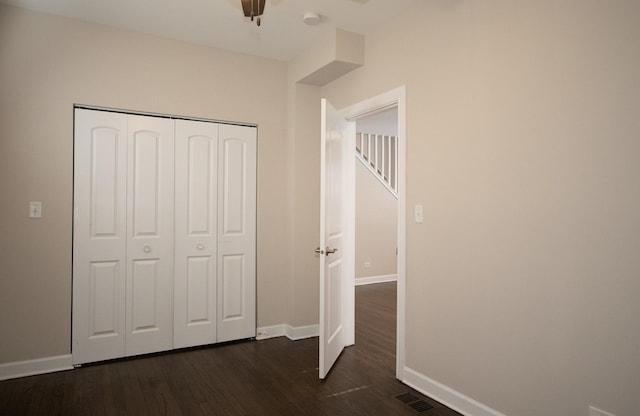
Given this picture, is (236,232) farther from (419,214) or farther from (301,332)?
(419,214)

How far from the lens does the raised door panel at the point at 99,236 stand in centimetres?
315

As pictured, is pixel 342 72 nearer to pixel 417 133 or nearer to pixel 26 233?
pixel 417 133

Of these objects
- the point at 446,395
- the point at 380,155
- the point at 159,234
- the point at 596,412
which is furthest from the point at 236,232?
the point at 380,155

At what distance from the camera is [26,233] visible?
9.76ft

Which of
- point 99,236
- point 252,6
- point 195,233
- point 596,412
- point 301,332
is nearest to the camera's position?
point 596,412

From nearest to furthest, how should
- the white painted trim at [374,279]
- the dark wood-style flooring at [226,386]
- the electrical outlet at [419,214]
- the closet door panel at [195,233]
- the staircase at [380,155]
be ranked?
the dark wood-style flooring at [226,386], the electrical outlet at [419,214], the closet door panel at [195,233], the white painted trim at [374,279], the staircase at [380,155]

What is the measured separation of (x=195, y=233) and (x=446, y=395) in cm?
241

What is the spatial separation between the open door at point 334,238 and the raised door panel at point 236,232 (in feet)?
2.94

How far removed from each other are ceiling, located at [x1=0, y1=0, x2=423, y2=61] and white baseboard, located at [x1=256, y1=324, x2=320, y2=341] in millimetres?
2688

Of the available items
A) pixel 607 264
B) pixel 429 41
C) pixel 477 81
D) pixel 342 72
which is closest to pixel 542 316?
pixel 607 264

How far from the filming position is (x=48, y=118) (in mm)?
3049

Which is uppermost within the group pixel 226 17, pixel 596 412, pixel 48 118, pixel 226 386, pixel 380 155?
pixel 226 17

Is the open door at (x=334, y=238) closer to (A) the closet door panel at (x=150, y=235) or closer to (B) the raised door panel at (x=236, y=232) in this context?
(B) the raised door panel at (x=236, y=232)

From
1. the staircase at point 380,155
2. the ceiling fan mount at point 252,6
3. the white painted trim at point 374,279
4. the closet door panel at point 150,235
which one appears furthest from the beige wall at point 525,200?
the staircase at point 380,155
